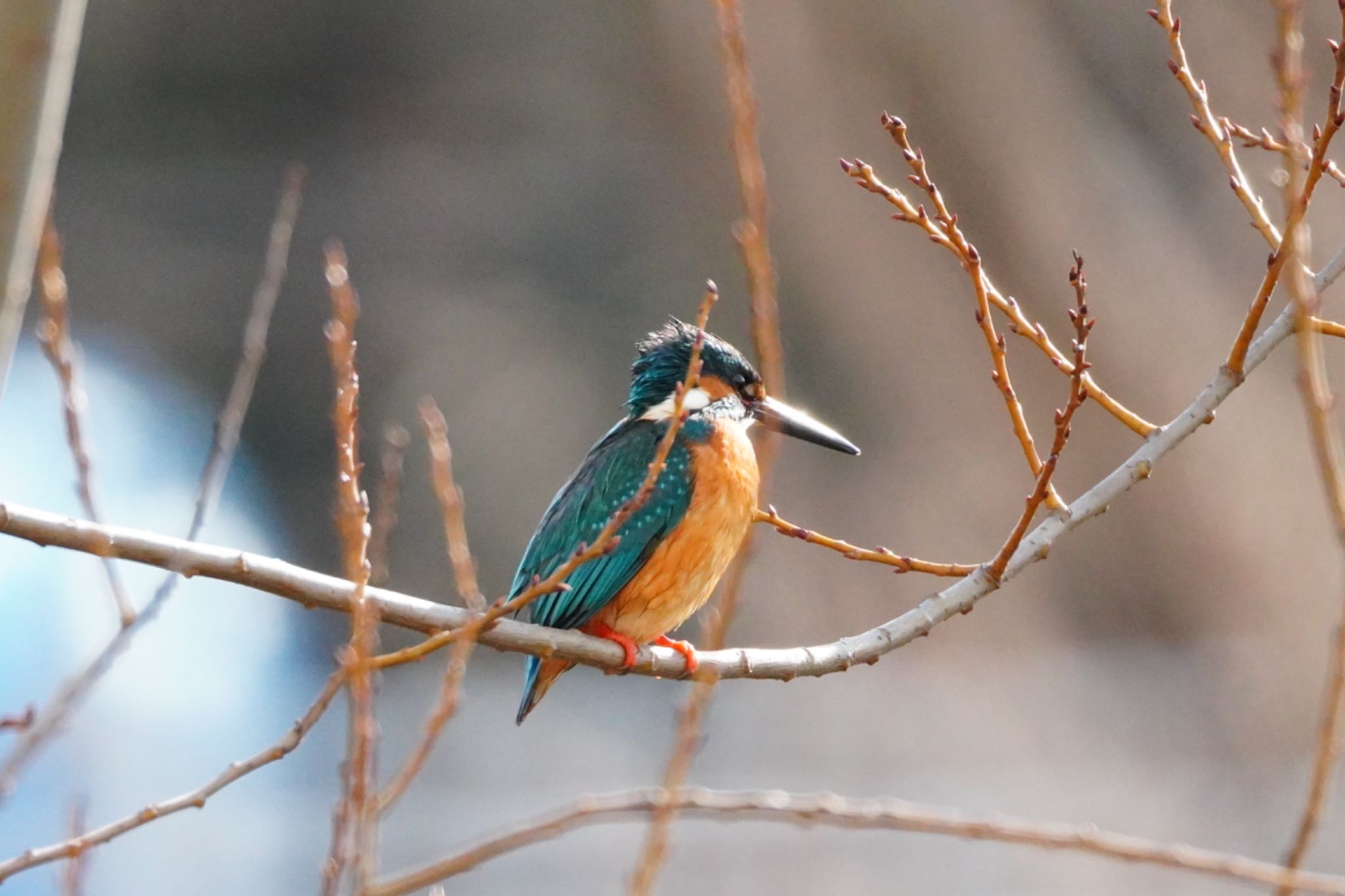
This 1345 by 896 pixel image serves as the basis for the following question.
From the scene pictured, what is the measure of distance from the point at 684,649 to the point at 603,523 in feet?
1.04

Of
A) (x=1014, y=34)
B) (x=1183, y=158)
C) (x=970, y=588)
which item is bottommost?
(x=970, y=588)

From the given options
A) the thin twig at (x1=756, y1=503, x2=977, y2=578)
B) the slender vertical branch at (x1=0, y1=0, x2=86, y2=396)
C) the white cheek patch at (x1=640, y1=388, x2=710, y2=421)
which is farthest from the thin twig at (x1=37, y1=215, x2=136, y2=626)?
the white cheek patch at (x1=640, y1=388, x2=710, y2=421)

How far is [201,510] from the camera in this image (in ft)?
5.12

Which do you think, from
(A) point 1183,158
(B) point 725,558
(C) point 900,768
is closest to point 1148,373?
(A) point 1183,158

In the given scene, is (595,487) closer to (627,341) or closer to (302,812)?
(627,341)

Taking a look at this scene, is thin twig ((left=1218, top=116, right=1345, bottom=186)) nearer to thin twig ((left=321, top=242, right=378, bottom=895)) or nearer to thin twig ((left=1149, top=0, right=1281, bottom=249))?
thin twig ((left=1149, top=0, right=1281, bottom=249))

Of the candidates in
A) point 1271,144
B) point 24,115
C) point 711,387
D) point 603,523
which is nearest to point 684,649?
point 603,523

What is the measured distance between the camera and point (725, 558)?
7.59 feet

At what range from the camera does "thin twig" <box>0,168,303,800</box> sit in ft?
3.74

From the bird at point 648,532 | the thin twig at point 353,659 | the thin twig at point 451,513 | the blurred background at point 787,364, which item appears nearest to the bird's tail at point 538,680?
the bird at point 648,532

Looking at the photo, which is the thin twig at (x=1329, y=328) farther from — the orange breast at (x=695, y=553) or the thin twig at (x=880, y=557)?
the orange breast at (x=695, y=553)

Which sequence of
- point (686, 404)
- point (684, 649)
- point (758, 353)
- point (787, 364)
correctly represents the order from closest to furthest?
point (758, 353)
point (684, 649)
point (686, 404)
point (787, 364)

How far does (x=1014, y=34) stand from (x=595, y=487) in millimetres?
3728

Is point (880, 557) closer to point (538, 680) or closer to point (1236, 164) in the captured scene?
point (1236, 164)
